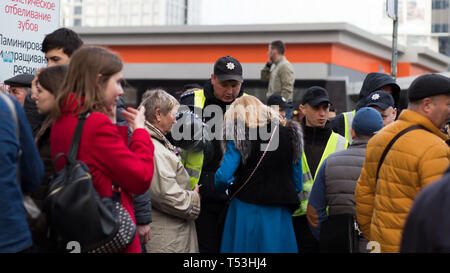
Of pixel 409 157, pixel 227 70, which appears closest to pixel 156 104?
pixel 227 70

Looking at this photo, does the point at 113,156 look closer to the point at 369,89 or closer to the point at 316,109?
the point at 316,109

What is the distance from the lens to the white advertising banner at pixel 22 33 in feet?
20.8

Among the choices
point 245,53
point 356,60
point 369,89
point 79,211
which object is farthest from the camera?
point 356,60

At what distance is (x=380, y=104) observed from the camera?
6477 mm

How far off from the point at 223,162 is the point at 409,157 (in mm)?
1723

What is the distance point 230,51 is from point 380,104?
1449cm

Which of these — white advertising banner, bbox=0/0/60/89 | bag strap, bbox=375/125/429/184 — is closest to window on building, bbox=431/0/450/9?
white advertising banner, bbox=0/0/60/89

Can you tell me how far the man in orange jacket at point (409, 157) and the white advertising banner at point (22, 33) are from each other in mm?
3820

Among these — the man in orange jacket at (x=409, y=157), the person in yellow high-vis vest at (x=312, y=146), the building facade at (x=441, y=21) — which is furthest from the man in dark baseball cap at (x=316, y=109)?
the building facade at (x=441, y=21)

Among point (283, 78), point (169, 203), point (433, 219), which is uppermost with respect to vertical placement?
point (283, 78)

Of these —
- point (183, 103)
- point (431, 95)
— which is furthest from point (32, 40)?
point (431, 95)

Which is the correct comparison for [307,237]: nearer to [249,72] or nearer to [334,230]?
[334,230]

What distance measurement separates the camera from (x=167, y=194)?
4.89m

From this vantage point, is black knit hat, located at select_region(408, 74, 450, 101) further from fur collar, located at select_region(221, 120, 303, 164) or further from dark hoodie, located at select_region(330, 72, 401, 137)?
A: dark hoodie, located at select_region(330, 72, 401, 137)
